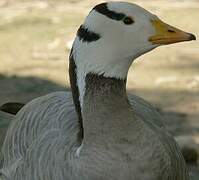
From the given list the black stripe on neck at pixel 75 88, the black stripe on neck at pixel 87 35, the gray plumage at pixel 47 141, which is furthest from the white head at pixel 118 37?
the gray plumage at pixel 47 141

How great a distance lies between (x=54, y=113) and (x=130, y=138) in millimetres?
521

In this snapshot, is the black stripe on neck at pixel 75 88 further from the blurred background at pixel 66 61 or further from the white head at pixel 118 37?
the blurred background at pixel 66 61

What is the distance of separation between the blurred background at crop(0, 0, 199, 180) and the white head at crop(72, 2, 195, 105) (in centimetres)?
145

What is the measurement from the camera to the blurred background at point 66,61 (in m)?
4.52

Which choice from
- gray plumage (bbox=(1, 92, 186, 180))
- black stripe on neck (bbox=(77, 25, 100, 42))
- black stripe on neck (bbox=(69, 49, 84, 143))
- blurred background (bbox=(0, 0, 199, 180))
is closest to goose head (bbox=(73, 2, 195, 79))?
black stripe on neck (bbox=(77, 25, 100, 42))

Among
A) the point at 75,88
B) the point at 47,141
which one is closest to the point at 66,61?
the point at 47,141

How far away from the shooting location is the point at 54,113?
2.94 metres

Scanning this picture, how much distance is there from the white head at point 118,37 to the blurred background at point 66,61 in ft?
4.77

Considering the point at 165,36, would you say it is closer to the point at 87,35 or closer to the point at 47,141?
the point at 87,35

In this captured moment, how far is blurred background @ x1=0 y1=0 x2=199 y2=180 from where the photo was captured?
452 cm

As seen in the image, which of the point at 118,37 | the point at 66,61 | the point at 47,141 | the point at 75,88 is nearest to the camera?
the point at 118,37

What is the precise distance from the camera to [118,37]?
2.41 meters

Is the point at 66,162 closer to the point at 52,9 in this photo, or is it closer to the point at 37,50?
the point at 37,50

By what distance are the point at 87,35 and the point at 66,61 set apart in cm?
303
